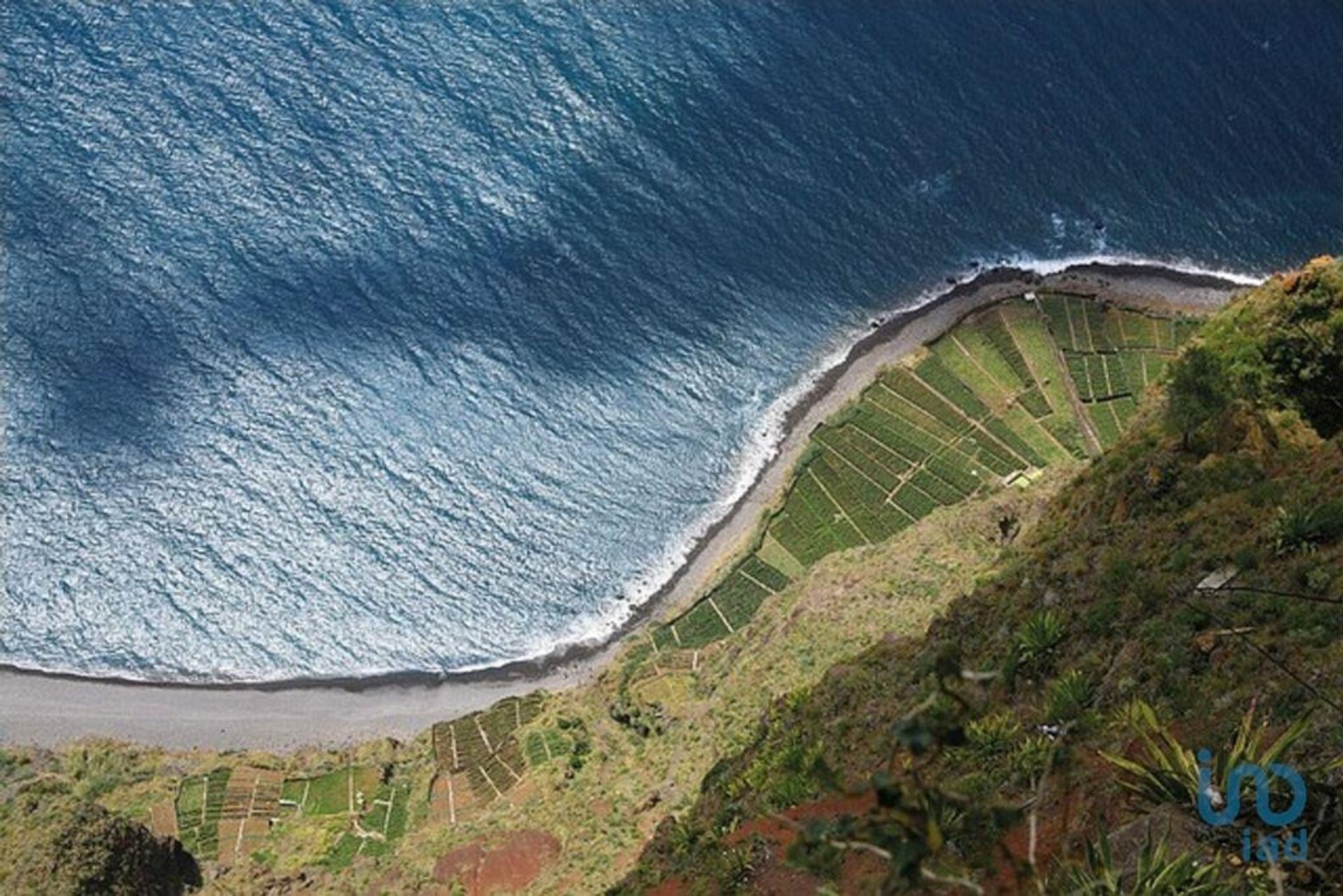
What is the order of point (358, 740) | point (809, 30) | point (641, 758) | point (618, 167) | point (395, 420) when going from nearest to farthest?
point (641, 758), point (358, 740), point (395, 420), point (618, 167), point (809, 30)

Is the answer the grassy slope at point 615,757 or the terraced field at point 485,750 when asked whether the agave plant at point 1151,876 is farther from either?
the terraced field at point 485,750

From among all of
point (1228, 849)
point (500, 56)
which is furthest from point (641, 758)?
point (500, 56)

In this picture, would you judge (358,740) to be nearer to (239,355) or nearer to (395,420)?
(395,420)

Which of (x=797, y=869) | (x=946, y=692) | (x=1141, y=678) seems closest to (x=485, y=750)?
(x=797, y=869)

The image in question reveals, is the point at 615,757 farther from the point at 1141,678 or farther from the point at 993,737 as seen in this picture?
the point at 1141,678

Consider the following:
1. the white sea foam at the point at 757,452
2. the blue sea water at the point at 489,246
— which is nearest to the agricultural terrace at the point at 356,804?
the blue sea water at the point at 489,246

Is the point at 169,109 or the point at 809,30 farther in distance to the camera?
the point at 809,30
